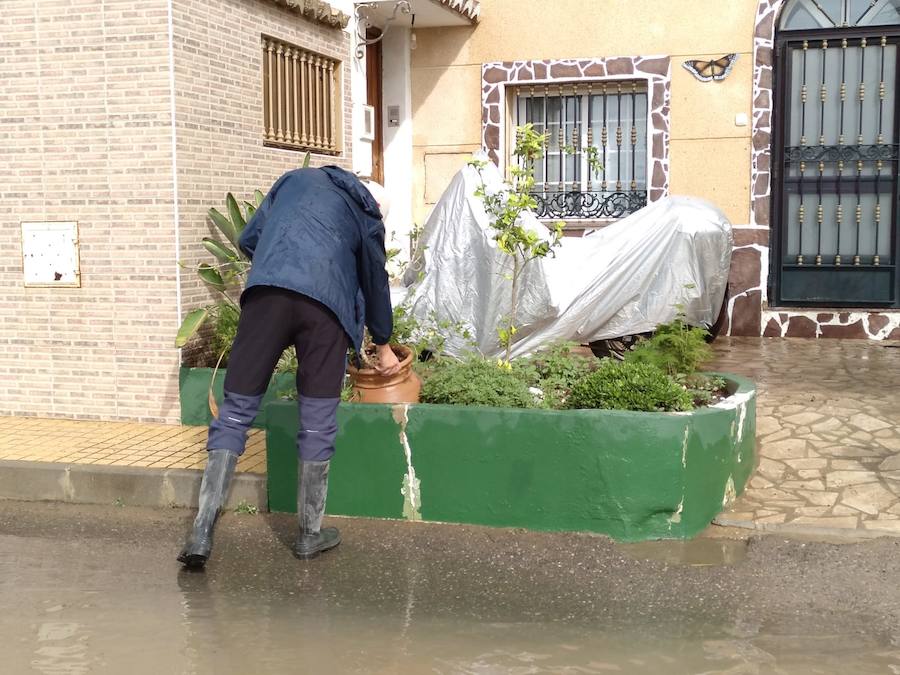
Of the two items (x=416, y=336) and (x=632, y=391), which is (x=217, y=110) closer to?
(x=416, y=336)

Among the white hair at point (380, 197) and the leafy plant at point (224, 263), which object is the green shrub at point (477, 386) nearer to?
the white hair at point (380, 197)

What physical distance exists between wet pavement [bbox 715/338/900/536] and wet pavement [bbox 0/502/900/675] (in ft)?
1.31

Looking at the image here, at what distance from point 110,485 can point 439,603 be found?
99.1 inches

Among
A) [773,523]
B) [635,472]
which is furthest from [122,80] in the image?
[773,523]

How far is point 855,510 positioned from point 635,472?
1273 millimetres

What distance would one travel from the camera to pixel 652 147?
11422mm

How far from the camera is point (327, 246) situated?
16.5ft

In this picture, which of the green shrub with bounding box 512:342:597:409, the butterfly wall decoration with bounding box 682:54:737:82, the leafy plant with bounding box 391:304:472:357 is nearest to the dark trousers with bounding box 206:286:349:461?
the green shrub with bounding box 512:342:597:409

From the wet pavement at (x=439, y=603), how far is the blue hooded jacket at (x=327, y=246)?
112cm

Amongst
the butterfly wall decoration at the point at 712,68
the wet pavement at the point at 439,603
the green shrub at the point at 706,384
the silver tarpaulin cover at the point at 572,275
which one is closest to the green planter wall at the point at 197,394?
the silver tarpaulin cover at the point at 572,275

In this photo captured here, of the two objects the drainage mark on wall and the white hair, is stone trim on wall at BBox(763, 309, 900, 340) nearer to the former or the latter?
the white hair

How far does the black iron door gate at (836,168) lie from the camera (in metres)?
10.9

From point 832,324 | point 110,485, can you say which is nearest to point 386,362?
point 110,485

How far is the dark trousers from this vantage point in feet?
16.4
